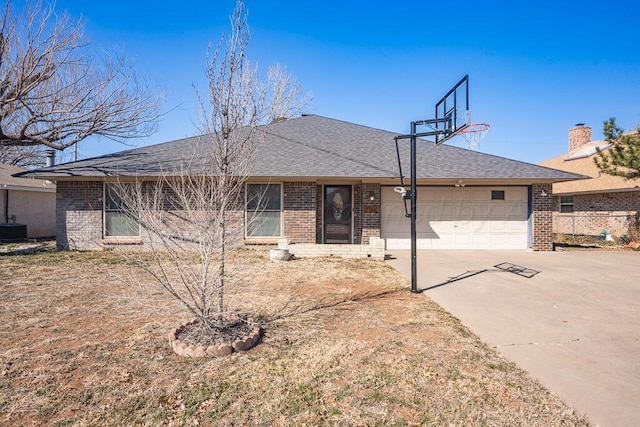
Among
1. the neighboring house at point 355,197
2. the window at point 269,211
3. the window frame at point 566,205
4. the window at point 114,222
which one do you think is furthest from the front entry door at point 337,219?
the window frame at point 566,205

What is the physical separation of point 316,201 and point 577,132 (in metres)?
23.6

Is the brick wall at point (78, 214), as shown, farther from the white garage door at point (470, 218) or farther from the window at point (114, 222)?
the white garage door at point (470, 218)

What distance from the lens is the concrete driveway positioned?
10.1 ft

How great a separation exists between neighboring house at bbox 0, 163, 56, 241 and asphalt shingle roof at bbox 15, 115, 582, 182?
5.55 m

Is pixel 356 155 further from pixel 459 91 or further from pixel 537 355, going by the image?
pixel 537 355

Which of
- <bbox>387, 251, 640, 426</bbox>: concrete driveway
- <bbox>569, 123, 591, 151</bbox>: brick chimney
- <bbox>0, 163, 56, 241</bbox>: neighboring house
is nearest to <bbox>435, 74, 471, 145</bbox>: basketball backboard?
<bbox>387, 251, 640, 426</bbox>: concrete driveway

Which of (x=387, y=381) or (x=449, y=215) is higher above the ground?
(x=449, y=215)

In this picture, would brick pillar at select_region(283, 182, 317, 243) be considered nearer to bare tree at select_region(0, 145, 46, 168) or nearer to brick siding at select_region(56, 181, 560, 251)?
brick siding at select_region(56, 181, 560, 251)

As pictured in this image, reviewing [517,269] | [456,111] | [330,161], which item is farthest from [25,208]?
[517,269]

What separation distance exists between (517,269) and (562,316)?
391 centimetres

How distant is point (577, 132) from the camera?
25125 mm

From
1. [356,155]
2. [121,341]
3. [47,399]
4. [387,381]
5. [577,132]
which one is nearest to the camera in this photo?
[47,399]

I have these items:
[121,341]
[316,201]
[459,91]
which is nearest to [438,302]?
[459,91]

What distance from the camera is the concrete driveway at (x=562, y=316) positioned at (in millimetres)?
3066
